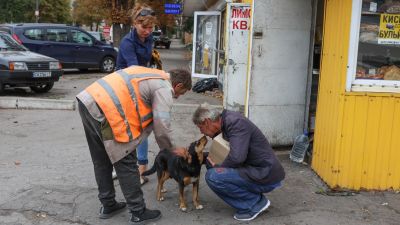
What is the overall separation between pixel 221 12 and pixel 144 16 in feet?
34.7

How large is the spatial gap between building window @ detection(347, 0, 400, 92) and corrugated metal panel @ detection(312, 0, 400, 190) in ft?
0.26

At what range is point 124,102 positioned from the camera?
4004mm

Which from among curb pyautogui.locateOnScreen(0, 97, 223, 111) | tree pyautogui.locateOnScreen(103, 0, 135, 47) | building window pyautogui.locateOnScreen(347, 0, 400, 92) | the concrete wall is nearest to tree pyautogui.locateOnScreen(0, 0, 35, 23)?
tree pyautogui.locateOnScreen(103, 0, 135, 47)

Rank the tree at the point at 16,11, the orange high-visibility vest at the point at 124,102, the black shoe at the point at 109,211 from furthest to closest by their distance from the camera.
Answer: the tree at the point at 16,11 < the black shoe at the point at 109,211 < the orange high-visibility vest at the point at 124,102

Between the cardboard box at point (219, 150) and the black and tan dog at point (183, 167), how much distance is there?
0.61 metres

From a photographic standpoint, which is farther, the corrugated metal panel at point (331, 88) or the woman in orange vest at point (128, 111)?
the corrugated metal panel at point (331, 88)

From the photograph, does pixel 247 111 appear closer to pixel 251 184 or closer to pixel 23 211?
pixel 251 184

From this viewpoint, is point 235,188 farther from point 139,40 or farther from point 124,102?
point 139,40

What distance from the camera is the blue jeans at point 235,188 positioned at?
4430 mm

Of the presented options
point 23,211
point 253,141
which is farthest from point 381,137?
point 23,211

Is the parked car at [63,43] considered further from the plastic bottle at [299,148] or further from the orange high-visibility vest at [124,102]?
the orange high-visibility vest at [124,102]

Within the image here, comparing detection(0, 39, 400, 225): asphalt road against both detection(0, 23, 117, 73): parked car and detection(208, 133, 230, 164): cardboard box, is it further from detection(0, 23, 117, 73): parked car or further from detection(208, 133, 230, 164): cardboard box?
detection(0, 23, 117, 73): parked car

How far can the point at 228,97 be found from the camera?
24.6 feet

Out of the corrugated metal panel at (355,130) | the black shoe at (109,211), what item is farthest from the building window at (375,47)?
the black shoe at (109,211)
